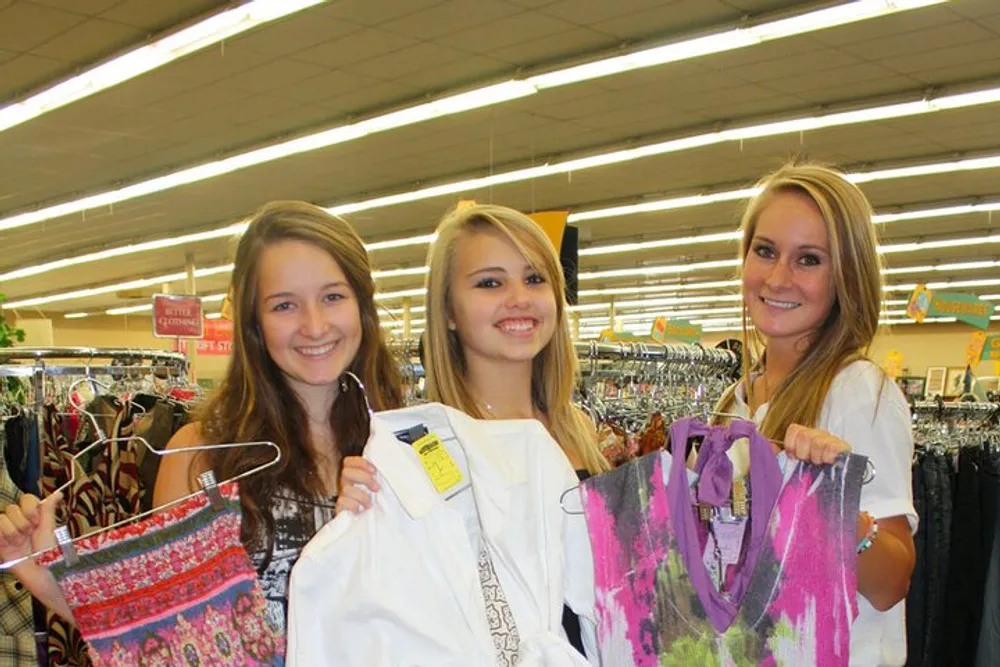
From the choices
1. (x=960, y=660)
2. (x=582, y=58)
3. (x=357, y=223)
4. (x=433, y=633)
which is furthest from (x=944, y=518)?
(x=357, y=223)

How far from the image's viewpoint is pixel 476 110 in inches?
319

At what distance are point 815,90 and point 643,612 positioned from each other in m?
6.90

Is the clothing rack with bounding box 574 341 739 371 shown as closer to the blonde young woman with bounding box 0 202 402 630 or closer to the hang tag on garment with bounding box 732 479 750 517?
the blonde young woman with bounding box 0 202 402 630

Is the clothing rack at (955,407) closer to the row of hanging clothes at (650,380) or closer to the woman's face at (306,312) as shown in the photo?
the row of hanging clothes at (650,380)

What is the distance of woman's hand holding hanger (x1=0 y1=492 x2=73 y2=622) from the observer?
1574 millimetres

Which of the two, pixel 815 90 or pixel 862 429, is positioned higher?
pixel 815 90

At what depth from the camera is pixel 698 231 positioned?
46.3 feet

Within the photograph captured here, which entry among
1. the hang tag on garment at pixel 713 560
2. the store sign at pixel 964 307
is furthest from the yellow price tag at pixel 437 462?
the store sign at pixel 964 307

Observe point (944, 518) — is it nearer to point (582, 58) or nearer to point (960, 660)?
point (960, 660)

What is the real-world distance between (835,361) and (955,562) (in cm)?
176

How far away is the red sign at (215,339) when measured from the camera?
15.3 metres

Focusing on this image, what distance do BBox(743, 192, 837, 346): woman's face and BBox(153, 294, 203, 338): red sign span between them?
30.6 feet

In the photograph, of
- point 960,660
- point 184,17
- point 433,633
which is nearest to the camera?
point 433,633

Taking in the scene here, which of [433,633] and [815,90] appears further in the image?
[815,90]
